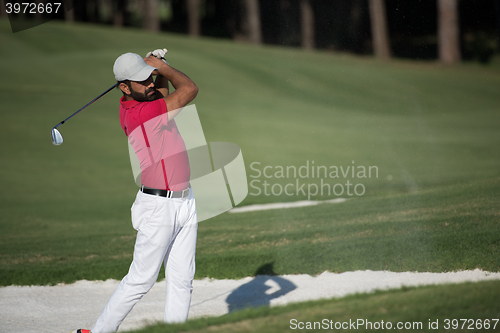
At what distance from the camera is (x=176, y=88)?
4039mm

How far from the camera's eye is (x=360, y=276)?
6.06 metres

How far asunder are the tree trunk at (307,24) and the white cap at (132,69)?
2208 centimetres

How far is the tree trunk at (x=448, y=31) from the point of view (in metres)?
27.9

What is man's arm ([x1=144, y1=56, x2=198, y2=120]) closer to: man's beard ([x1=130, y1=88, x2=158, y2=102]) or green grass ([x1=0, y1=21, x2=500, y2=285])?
man's beard ([x1=130, y1=88, x2=158, y2=102])

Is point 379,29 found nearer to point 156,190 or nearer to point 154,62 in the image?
point 154,62

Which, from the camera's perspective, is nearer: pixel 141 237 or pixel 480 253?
pixel 141 237

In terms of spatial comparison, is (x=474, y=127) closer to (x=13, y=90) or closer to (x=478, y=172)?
(x=478, y=172)

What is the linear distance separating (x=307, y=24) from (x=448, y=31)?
7.68 metres

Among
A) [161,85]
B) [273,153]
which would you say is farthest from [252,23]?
[161,85]

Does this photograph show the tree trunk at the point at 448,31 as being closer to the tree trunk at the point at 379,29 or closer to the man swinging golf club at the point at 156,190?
the tree trunk at the point at 379,29

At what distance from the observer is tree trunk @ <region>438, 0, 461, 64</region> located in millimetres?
27859

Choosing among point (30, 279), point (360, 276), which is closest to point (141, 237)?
point (360, 276)

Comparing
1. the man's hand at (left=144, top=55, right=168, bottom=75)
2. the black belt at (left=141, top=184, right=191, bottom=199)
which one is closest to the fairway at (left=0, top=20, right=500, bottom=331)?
the black belt at (left=141, top=184, right=191, bottom=199)

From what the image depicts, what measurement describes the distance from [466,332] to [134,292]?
241 centimetres
